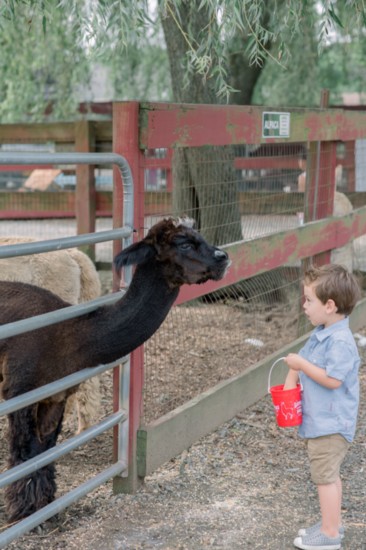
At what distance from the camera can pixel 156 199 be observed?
883 centimetres

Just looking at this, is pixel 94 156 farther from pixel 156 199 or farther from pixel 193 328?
pixel 156 199

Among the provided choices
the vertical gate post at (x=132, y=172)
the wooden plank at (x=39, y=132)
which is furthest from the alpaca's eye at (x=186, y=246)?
the wooden plank at (x=39, y=132)

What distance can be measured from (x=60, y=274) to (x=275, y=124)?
1688 mm

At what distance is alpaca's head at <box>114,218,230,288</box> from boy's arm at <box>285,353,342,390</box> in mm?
473

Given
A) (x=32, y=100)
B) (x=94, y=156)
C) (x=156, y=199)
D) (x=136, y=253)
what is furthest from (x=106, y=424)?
(x=32, y=100)

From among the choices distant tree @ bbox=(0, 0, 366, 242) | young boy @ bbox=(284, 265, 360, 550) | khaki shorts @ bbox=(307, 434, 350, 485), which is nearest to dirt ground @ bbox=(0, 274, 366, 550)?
young boy @ bbox=(284, 265, 360, 550)

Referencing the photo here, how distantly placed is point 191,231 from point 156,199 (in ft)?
17.6

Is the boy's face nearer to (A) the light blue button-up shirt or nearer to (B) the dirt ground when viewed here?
(A) the light blue button-up shirt

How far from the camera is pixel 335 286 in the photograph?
340 centimetres

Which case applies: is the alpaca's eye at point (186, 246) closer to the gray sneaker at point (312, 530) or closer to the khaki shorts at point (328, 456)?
the khaki shorts at point (328, 456)

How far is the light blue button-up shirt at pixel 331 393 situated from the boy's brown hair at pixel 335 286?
0.11 m

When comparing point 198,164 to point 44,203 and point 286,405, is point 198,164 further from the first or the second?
point 286,405

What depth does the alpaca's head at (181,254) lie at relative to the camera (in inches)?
137

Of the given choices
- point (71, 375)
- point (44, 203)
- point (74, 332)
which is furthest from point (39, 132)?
point (71, 375)
